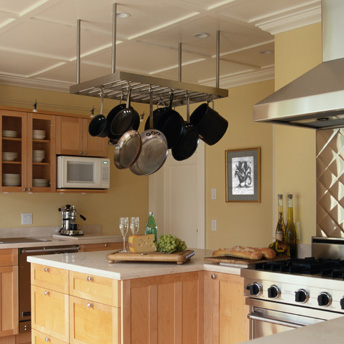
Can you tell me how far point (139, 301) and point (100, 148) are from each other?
119 inches

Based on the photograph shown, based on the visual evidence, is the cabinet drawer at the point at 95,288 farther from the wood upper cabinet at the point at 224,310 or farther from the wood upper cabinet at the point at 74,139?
the wood upper cabinet at the point at 74,139

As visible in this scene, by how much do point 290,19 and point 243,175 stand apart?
2117 millimetres

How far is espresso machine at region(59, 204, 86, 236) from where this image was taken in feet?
A: 18.4

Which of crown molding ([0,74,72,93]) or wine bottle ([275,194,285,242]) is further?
crown molding ([0,74,72,93])

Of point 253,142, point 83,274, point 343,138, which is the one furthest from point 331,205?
point 253,142

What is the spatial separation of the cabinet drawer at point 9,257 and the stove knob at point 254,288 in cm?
264

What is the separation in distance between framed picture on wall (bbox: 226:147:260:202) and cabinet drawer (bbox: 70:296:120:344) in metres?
2.48

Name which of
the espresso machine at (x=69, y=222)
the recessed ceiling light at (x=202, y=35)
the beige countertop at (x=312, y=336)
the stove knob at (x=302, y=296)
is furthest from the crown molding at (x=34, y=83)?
the beige countertop at (x=312, y=336)

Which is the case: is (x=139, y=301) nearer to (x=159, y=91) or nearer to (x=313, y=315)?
(x=313, y=315)

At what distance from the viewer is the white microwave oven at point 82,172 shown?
5512 millimetres

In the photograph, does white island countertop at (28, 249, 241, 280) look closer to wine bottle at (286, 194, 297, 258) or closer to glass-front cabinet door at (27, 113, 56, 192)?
wine bottle at (286, 194, 297, 258)

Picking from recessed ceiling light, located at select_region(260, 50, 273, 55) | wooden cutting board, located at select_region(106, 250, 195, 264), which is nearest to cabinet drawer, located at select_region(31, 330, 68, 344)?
wooden cutting board, located at select_region(106, 250, 195, 264)

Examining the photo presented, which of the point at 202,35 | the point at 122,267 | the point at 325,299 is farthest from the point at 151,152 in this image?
the point at 325,299

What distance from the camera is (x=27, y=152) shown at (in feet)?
17.5
